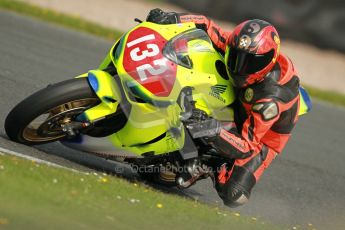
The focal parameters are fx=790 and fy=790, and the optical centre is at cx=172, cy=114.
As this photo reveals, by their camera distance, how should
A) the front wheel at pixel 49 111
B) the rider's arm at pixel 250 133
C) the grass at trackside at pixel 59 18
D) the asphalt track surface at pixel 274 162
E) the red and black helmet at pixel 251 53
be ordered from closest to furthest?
the front wheel at pixel 49 111 → the red and black helmet at pixel 251 53 → the rider's arm at pixel 250 133 → the asphalt track surface at pixel 274 162 → the grass at trackside at pixel 59 18

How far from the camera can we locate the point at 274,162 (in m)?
8.95

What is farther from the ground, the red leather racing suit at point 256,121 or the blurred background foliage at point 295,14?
the red leather racing suit at point 256,121

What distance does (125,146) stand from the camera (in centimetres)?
641

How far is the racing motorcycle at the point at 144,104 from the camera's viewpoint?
5980 mm

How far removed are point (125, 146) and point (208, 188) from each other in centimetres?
152

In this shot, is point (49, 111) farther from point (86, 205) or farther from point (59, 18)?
point (59, 18)

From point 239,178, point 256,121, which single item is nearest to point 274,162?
point 239,178

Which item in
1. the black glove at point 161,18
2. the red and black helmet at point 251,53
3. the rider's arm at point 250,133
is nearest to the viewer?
the red and black helmet at point 251,53

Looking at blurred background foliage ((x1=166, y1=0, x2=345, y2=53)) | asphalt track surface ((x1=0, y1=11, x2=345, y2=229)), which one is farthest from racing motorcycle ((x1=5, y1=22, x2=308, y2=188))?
blurred background foliage ((x1=166, y1=0, x2=345, y2=53))

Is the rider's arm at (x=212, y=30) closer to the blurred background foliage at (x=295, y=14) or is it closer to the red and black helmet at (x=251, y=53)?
the red and black helmet at (x=251, y=53)

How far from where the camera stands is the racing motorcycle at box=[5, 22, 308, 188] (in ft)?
19.6

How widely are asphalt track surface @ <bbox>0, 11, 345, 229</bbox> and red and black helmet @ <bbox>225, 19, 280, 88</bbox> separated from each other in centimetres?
152

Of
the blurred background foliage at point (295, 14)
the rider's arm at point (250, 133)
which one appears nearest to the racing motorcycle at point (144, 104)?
the rider's arm at point (250, 133)

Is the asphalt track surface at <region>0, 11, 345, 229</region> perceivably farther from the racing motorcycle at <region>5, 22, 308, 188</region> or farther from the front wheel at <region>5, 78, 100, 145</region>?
the racing motorcycle at <region>5, 22, 308, 188</region>
